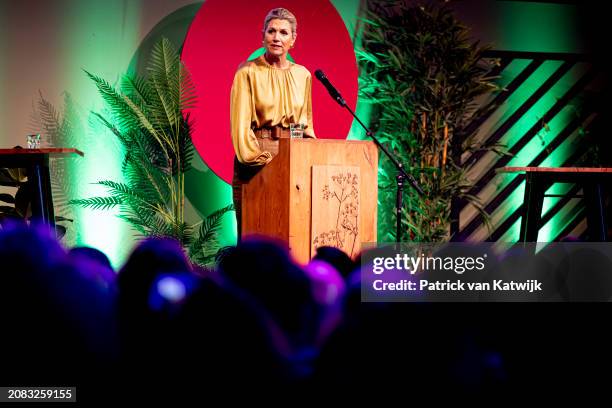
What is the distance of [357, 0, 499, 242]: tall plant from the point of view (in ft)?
18.2

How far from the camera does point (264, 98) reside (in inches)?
157

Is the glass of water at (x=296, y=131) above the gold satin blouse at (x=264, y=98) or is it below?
below

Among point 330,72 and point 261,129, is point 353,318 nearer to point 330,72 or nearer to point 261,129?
point 261,129

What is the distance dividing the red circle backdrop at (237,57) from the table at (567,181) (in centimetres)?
172

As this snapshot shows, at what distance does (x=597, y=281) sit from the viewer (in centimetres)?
186

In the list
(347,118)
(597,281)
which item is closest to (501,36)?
(347,118)

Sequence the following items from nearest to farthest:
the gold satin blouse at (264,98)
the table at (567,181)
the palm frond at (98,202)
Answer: the gold satin blouse at (264,98), the table at (567,181), the palm frond at (98,202)

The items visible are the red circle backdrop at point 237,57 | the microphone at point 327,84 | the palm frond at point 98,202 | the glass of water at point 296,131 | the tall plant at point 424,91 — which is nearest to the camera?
the microphone at point 327,84

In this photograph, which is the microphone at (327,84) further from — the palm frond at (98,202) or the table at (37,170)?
the palm frond at (98,202)

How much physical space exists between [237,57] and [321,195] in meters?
2.35

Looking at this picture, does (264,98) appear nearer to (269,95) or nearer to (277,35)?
(269,95)

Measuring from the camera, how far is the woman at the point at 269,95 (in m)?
3.94

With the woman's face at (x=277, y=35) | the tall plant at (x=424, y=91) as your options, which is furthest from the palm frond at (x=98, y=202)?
the tall plant at (x=424, y=91)

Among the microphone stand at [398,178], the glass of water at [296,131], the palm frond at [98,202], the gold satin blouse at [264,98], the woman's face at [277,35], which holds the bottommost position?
the palm frond at [98,202]
